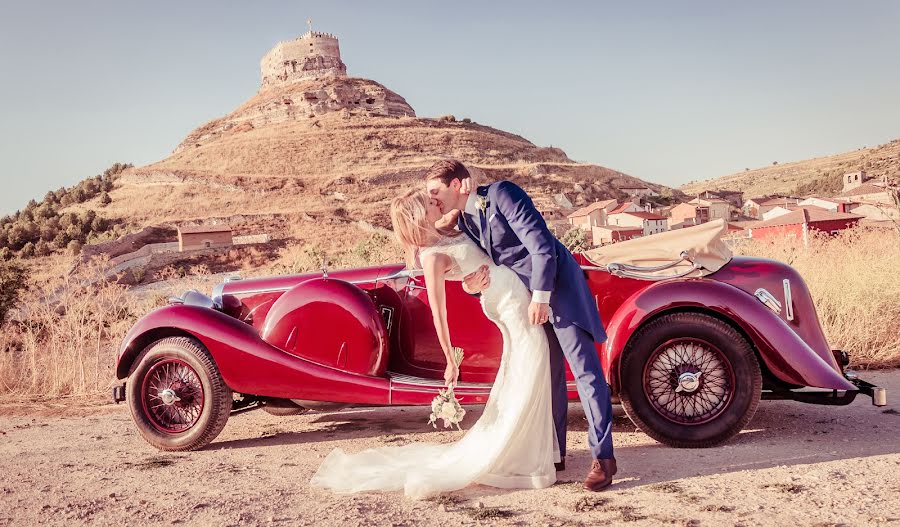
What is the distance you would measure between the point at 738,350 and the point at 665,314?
0.46 meters

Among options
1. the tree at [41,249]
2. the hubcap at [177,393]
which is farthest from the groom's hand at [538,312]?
the tree at [41,249]

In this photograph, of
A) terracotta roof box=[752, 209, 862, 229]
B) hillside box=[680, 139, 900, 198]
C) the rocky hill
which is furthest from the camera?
hillside box=[680, 139, 900, 198]

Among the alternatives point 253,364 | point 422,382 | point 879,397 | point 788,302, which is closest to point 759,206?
point 788,302

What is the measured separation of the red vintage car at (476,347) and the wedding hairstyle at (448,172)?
39.8 inches

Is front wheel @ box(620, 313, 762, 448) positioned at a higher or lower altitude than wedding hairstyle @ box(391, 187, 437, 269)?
lower

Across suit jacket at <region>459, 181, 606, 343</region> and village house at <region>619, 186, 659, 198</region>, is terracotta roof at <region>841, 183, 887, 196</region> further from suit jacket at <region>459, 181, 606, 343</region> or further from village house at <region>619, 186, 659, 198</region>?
suit jacket at <region>459, 181, 606, 343</region>

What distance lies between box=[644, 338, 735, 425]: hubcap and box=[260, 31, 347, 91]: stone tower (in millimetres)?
120447

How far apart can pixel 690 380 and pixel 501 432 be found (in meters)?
1.27

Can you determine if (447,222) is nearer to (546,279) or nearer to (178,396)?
(546,279)

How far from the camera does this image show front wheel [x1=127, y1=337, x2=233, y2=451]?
4.72m

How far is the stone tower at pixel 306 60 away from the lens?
12038 centimetres

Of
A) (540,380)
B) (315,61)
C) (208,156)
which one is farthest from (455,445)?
(315,61)

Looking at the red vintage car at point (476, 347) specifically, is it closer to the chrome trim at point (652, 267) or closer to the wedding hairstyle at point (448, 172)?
the chrome trim at point (652, 267)

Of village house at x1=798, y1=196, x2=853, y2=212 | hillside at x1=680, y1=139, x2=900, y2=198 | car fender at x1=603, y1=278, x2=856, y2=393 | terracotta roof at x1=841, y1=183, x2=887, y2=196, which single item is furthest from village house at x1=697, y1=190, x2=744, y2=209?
car fender at x1=603, y1=278, x2=856, y2=393
